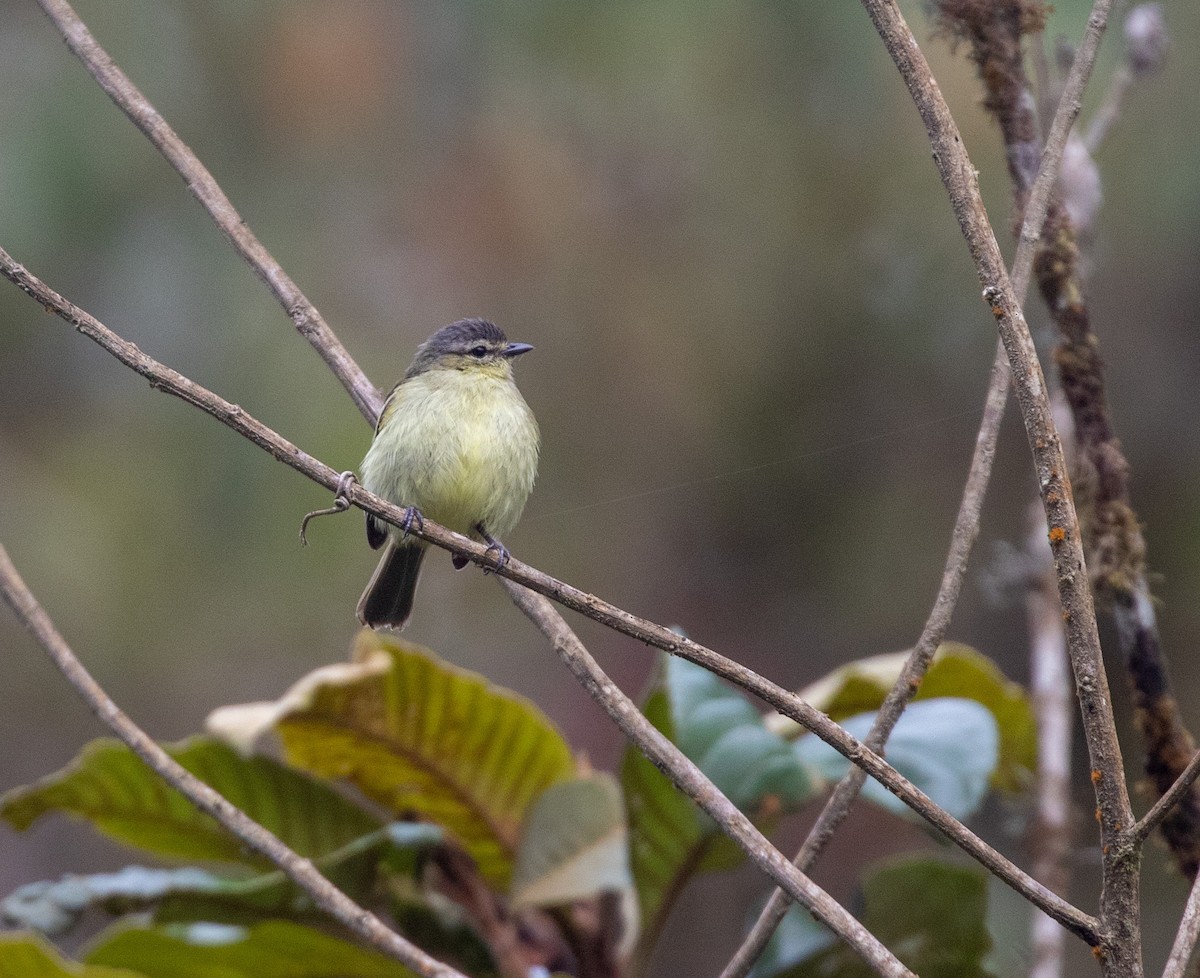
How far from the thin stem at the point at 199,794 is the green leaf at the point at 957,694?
46.6 inches

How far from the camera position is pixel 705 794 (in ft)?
6.02

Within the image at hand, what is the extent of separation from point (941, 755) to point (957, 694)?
0.66 metres

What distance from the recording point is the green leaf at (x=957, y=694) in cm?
298

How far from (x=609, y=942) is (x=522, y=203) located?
11.9 feet

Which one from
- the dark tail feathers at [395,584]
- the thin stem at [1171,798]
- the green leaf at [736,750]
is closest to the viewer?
the thin stem at [1171,798]

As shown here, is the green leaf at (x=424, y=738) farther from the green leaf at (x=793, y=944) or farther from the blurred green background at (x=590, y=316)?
the blurred green background at (x=590, y=316)

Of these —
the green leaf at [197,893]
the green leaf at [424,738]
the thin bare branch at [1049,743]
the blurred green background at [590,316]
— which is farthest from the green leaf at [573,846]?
the blurred green background at [590,316]

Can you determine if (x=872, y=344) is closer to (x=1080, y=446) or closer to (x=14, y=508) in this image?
(x=1080, y=446)

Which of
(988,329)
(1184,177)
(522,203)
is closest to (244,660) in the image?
(522,203)

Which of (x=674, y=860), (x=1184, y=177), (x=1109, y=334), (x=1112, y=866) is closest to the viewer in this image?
(x=1112, y=866)

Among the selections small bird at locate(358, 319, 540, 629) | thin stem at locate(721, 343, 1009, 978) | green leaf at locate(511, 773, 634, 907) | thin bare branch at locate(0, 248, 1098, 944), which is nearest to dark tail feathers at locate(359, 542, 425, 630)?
small bird at locate(358, 319, 540, 629)

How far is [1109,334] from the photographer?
5523 millimetres

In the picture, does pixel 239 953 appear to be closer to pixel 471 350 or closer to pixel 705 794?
pixel 705 794

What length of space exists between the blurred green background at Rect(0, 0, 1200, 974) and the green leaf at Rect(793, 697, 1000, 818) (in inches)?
99.7
